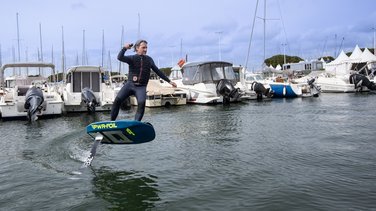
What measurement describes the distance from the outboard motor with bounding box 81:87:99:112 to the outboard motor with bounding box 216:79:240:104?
1093 cm

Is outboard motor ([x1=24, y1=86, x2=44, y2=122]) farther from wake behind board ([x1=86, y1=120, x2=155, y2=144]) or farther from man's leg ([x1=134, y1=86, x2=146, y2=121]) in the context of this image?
man's leg ([x1=134, y1=86, x2=146, y2=121])

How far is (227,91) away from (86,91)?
1164cm

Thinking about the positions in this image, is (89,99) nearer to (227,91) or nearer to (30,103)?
(30,103)

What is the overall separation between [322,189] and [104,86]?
892 inches

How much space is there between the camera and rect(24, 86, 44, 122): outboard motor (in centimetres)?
2131

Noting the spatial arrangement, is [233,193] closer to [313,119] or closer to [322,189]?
[322,189]

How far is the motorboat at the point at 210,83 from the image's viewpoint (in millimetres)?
31625

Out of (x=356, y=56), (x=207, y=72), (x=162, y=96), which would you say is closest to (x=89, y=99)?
(x=162, y=96)

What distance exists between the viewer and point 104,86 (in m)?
28.1

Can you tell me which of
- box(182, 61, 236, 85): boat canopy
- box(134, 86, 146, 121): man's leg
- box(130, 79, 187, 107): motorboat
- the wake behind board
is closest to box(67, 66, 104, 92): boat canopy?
box(130, 79, 187, 107): motorboat

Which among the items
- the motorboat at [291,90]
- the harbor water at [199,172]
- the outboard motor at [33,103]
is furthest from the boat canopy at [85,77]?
the motorboat at [291,90]

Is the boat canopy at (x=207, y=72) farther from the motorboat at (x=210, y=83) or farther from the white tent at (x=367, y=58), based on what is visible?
the white tent at (x=367, y=58)

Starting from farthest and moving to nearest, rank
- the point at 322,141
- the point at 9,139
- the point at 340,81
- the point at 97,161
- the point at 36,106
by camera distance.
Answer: the point at 340,81 < the point at 36,106 < the point at 9,139 < the point at 322,141 < the point at 97,161

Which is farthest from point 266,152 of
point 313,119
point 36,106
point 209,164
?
point 36,106
